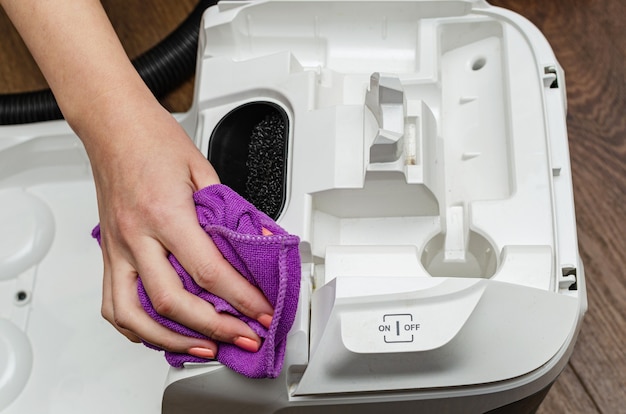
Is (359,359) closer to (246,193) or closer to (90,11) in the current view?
(246,193)

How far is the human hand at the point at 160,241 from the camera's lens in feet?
1.70

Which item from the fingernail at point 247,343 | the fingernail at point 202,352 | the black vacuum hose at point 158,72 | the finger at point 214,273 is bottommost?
the fingernail at point 202,352

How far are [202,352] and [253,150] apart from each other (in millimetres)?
228

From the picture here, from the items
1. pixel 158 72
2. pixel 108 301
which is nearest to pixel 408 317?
pixel 108 301

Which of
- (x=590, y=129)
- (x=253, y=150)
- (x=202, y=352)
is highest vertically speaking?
(x=590, y=129)

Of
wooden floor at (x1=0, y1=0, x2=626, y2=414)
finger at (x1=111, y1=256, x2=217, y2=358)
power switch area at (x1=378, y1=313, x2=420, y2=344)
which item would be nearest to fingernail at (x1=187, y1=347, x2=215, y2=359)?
finger at (x1=111, y1=256, x2=217, y2=358)

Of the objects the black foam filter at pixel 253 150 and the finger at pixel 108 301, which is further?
the black foam filter at pixel 253 150

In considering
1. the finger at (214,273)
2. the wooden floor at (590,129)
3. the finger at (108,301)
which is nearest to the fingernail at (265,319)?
the finger at (214,273)

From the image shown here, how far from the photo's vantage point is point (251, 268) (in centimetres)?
51

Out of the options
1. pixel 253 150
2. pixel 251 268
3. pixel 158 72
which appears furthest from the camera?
pixel 158 72

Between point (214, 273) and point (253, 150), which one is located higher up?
point (253, 150)

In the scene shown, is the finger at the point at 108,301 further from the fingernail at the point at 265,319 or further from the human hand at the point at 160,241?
the fingernail at the point at 265,319

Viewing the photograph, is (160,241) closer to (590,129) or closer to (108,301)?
(108,301)

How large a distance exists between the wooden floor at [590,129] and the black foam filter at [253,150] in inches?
16.6
